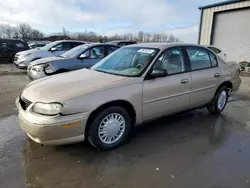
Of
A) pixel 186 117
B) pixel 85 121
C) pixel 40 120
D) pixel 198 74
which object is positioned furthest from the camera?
pixel 186 117

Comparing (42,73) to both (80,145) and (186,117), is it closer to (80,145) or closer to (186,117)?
(80,145)

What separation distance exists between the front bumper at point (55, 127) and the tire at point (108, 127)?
182mm

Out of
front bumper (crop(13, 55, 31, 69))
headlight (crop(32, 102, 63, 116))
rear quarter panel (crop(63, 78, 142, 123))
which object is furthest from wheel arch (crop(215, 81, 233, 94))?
front bumper (crop(13, 55, 31, 69))

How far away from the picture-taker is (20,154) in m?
3.02

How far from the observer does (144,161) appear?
290 cm

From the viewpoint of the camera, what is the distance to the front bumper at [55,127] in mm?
2607

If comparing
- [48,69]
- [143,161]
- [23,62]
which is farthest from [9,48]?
[143,161]

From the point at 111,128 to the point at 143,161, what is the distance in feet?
2.13

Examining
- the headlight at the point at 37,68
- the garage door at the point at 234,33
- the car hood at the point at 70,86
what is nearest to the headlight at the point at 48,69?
the headlight at the point at 37,68

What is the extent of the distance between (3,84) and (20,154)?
5451 millimetres

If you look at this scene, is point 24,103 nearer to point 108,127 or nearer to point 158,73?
point 108,127

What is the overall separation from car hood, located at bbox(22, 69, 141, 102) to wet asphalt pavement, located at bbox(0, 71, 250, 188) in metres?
0.86

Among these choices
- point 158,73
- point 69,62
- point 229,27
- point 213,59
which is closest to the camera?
point 158,73

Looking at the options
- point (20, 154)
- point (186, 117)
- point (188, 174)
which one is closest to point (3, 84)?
point (20, 154)
